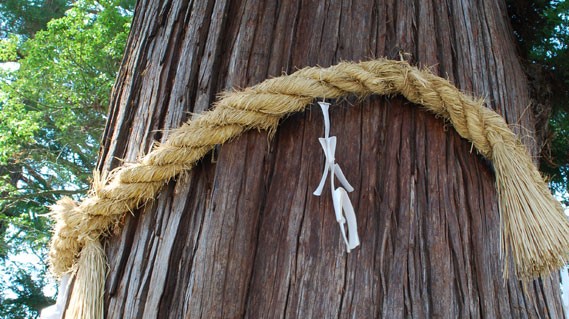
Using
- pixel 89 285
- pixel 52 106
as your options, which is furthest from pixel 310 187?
pixel 52 106

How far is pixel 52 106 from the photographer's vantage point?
6477 mm

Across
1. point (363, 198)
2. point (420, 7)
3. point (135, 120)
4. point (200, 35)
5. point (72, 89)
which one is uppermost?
point (72, 89)

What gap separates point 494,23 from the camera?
147 centimetres

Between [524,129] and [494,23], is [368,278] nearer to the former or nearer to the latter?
[524,129]

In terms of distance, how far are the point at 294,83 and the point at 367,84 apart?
0.50 feet

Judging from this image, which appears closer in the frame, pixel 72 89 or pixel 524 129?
pixel 524 129

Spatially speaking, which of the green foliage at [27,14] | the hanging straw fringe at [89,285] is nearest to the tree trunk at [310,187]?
the hanging straw fringe at [89,285]

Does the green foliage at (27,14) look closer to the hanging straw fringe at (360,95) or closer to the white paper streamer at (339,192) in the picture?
the hanging straw fringe at (360,95)

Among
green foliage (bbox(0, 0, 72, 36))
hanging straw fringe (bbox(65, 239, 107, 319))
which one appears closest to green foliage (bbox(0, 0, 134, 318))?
green foliage (bbox(0, 0, 72, 36))

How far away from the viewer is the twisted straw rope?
44.3 inches

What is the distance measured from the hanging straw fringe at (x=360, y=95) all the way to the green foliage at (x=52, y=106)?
15.6 ft

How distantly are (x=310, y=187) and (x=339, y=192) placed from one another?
0.08 m

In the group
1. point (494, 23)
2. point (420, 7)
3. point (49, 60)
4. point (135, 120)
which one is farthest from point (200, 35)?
point (49, 60)

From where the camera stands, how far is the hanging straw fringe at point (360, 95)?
44.3 inches
